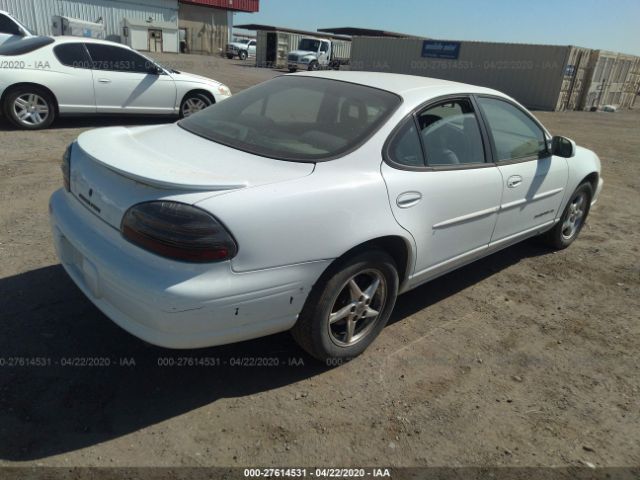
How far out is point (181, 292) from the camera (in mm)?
2062

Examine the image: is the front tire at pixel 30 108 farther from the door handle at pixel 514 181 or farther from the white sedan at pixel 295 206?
the door handle at pixel 514 181

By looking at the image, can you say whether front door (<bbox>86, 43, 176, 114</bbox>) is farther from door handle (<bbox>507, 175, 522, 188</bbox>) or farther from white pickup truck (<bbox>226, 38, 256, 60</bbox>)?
white pickup truck (<bbox>226, 38, 256, 60</bbox>)

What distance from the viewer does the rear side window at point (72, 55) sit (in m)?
7.73

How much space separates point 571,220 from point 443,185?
8.22ft

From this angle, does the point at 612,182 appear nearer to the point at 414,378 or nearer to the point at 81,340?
the point at 414,378

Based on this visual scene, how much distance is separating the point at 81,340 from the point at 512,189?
3.02m

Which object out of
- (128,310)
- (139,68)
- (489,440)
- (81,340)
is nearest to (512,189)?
(489,440)

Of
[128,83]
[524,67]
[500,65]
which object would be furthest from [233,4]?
[128,83]

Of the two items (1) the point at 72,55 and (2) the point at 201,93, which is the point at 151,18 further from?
(1) the point at 72,55

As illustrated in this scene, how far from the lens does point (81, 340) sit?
2.86 m

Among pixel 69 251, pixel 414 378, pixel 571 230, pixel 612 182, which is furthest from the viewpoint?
pixel 612 182

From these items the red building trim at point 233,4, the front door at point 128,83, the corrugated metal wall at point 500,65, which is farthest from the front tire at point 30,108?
the red building trim at point 233,4

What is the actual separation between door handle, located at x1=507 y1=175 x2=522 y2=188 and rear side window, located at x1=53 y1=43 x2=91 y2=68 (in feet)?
23.4

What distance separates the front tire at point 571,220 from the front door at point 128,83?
6.76 m
